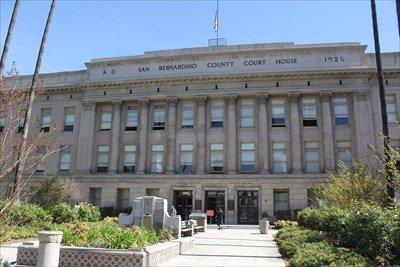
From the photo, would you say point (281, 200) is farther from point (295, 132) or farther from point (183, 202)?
point (183, 202)

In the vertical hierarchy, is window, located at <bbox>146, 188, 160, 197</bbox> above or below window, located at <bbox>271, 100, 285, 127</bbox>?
below

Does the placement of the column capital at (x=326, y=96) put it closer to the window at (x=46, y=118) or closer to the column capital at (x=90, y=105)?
the column capital at (x=90, y=105)

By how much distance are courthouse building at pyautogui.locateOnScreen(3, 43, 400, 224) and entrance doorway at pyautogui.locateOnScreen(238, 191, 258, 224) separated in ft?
0.33

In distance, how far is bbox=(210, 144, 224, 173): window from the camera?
40.2 meters

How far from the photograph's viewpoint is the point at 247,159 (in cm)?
4000

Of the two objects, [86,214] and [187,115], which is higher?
[187,115]

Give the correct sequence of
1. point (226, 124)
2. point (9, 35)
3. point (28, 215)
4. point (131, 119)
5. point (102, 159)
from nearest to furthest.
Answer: point (9, 35), point (28, 215), point (226, 124), point (102, 159), point (131, 119)

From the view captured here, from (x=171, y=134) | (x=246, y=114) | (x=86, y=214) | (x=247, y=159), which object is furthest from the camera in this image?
(x=171, y=134)

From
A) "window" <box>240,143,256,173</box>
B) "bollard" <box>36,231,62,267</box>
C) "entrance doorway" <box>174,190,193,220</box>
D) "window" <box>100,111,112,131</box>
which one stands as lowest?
"bollard" <box>36,231,62,267</box>

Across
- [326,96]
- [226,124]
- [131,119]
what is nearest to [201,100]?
[226,124]

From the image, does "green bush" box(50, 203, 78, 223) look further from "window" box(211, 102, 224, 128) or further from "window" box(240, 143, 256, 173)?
"window" box(211, 102, 224, 128)

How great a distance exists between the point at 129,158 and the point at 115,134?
3127 millimetres

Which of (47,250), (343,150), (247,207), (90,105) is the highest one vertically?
(90,105)

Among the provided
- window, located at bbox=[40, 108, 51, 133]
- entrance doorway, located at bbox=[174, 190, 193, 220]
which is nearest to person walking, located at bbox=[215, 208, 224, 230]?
entrance doorway, located at bbox=[174, 190, 193, 220]
